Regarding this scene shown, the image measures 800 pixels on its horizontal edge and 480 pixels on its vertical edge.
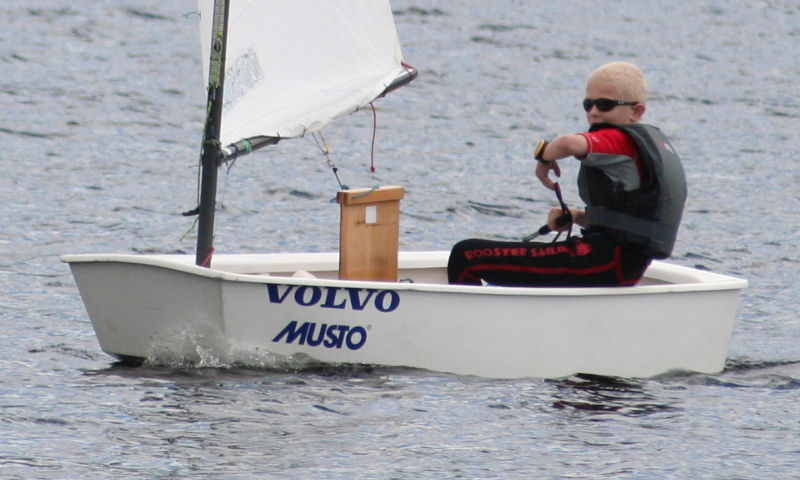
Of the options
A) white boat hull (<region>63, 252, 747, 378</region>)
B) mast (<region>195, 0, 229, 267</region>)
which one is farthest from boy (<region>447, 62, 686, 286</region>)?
mast (<region>195, 0, 229, 267</region>)

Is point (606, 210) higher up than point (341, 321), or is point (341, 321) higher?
point (606, 210)

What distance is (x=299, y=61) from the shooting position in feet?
23.9

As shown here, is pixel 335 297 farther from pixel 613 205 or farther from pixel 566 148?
pixel 613 205

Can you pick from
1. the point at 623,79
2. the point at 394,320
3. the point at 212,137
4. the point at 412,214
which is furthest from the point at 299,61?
the point at 412,214

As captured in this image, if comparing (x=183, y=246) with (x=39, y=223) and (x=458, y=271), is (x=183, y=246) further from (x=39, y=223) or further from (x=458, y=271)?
(x=458, y=271)

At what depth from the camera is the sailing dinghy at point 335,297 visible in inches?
255

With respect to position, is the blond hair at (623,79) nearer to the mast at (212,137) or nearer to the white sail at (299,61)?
the white sail at (299,61)

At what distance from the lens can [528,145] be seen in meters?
15.9

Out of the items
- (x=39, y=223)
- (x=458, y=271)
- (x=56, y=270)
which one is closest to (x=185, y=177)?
(x=39, y=223)

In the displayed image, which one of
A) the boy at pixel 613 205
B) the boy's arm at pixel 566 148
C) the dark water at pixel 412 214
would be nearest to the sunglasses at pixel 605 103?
the boy at pixel 613 205

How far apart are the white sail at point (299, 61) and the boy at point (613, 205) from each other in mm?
1096

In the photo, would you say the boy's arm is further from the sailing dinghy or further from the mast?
the mast

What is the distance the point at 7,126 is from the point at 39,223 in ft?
14.9

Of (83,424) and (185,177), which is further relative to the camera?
(185,177)
